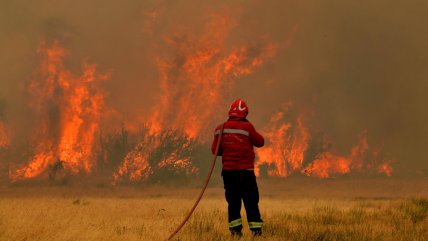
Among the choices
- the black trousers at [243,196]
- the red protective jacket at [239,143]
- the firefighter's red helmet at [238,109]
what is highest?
the firefighter's red helmet at [238,109]

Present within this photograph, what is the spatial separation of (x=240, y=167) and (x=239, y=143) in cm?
49

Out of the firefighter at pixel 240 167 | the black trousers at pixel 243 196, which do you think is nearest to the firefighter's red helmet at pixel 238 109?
the firefighter at pixel 240 167

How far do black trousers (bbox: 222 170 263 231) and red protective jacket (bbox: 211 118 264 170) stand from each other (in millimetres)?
165

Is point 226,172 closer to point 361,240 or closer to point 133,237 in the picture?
point 133,237

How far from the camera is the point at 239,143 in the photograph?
9547 mm

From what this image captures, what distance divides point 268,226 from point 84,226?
435 centimetres

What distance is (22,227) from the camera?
420 inches

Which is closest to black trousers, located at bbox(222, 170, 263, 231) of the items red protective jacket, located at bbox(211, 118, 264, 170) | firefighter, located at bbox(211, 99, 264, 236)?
firefighter, located at bbox(211, 99, 264, 236)

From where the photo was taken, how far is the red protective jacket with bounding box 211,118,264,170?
31.2ft

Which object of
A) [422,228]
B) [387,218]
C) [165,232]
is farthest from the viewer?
[387,218]

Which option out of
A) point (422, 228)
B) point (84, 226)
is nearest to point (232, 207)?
point (84, 226)

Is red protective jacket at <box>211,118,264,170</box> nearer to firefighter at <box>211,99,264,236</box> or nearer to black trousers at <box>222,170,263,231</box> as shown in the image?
firefighter at <box>211,99,264,236</box>

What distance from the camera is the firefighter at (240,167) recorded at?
31.2 feet

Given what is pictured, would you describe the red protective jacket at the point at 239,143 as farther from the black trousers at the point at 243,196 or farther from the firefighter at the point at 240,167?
the black trousers at the point at 243,196
